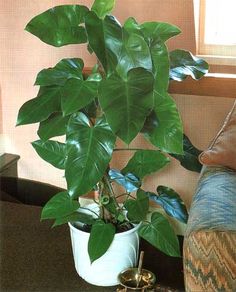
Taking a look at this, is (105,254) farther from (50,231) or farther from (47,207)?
(50,231)

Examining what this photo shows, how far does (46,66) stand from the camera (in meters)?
2.14

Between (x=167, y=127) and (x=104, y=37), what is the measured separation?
0.32 meters

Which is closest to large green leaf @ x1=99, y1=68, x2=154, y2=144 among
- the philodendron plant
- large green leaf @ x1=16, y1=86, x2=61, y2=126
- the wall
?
the philodendron plant

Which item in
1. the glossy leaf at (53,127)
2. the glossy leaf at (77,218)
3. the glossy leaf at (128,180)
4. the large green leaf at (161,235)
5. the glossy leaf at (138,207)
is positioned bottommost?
the large green leaf at (161,235)

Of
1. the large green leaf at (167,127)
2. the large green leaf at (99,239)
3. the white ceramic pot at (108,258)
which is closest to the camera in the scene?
the large green leaf at (167,127)

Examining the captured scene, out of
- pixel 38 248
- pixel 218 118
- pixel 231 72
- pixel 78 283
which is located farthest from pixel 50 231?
pixel 231 72

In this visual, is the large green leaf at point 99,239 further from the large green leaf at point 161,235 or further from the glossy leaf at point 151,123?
the glossy leaf at point 151,123

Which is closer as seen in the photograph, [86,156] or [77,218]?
[86,156]

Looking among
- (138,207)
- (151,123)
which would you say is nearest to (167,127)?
(151,123)

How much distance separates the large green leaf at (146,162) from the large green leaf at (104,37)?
0.38 m

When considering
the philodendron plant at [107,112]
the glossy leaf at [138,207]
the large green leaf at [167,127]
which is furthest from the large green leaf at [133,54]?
the glossy leaf at [138,207]

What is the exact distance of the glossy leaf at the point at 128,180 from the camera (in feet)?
5.39

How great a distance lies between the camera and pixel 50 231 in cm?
204

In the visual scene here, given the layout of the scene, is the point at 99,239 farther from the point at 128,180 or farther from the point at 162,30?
the point at 162,30
